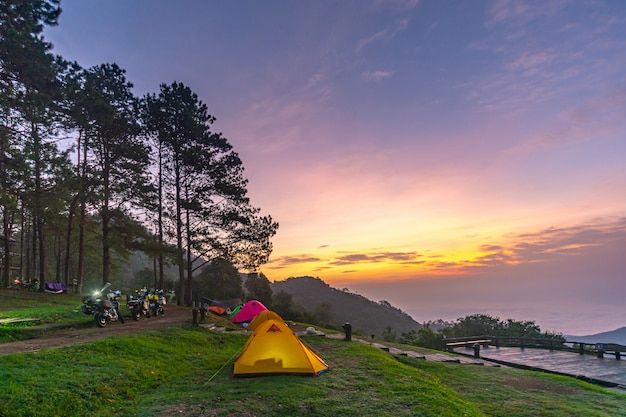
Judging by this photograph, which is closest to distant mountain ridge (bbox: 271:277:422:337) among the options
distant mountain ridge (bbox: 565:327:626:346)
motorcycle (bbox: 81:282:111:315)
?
distant mountain ridge (bbox: 565:327:626:346)

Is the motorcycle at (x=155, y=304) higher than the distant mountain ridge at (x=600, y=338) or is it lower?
higher

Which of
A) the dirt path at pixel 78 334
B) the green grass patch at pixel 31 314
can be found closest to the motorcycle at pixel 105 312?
the dirt path at pixel 78 334

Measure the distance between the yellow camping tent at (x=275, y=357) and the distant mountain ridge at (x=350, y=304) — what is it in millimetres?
87940

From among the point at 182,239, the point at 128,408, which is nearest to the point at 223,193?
the point at 182,239

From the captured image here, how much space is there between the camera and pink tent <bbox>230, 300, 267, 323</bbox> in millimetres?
23812

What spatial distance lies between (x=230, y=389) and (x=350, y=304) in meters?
109

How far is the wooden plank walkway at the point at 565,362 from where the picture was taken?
52.1ft

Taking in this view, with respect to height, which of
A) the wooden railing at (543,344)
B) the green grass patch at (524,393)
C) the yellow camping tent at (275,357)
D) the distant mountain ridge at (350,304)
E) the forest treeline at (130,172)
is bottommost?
the distant mountain ridge at (350,304)

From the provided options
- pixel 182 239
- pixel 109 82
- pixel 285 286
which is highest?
pixel 109 82

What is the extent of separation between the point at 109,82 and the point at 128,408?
87.1ft

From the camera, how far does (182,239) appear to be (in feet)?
93.4

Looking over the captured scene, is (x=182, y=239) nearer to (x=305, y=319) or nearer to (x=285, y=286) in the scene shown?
(x=305, y=319)

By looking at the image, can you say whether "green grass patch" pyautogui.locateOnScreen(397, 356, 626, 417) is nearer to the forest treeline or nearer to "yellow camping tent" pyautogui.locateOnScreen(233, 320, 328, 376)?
"yellow camping tent" pyautogui.locateOnScreen(233, 320, 328, 376)

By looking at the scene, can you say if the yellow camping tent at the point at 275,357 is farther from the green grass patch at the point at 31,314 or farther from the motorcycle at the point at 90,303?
the motorcycle at the point at 90,303
